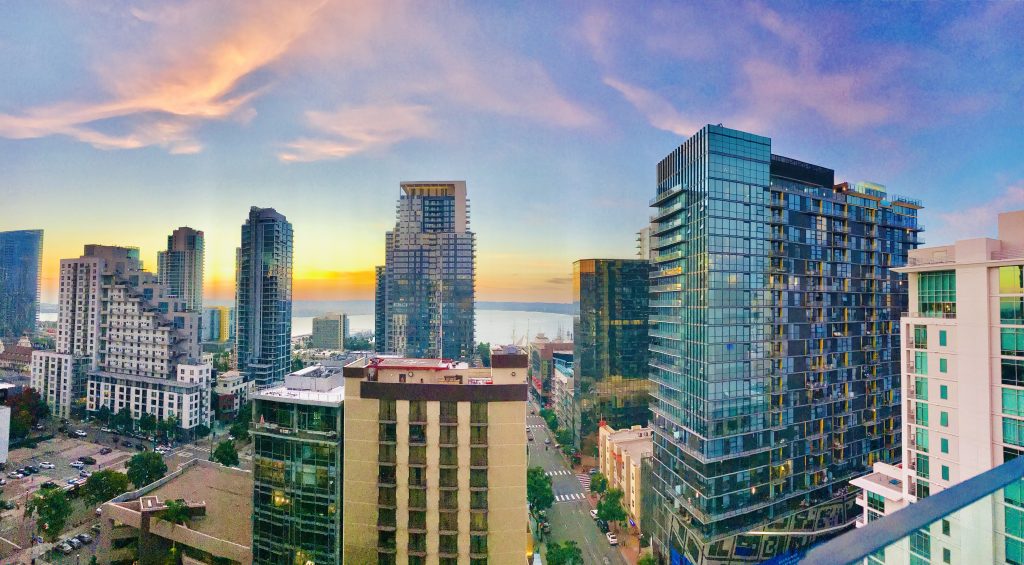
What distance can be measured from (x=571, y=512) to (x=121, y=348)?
29.6 metres

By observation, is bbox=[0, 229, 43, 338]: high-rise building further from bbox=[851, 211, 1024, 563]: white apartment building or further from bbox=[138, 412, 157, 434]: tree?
bbox=[851, 211, 1024, 563]: white apartment building

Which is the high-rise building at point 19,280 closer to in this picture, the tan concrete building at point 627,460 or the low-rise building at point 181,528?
the low-rise building at point 181,528

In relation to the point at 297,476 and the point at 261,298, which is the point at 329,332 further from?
the point at 297,476

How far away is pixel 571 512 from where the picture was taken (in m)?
20.9

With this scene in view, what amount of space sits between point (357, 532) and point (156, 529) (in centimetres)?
835

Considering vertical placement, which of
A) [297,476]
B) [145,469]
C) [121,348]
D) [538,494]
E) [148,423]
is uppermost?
[121,348]

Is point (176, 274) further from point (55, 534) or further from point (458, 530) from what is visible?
point (458, 530)

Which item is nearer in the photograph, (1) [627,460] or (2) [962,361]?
(2) [962,361]

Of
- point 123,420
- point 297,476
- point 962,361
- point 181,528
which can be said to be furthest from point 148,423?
point 962,361

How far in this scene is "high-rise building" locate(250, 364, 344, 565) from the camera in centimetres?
1054

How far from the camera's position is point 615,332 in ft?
93.8

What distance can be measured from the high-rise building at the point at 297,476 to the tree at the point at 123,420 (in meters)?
22.7

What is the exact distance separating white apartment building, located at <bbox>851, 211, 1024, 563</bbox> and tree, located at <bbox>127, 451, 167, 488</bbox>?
1036 inches

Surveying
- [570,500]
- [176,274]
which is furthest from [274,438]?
[176,274]
